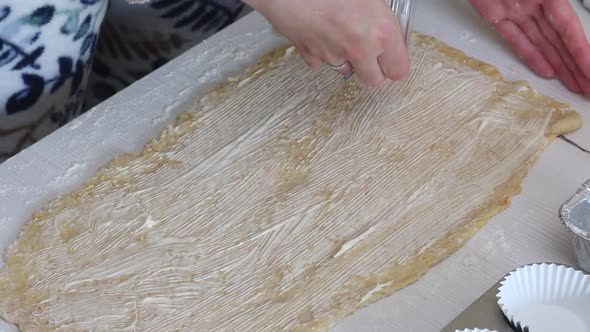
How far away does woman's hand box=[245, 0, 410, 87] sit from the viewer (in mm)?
1000

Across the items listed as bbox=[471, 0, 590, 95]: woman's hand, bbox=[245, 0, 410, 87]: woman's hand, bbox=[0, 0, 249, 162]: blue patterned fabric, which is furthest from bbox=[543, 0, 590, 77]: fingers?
bbox=[0, 0, 249, 162]: blue patterned fabric

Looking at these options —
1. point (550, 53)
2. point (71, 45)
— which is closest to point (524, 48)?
point (550, 53)

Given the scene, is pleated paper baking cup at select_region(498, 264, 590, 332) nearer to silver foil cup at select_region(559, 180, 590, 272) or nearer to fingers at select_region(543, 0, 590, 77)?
silver foil cup at select_region(559, 180, 590, 272)

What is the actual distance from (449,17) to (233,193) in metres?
0.50

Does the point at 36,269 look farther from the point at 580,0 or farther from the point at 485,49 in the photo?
the point at 580,0

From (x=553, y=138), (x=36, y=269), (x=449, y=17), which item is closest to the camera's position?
(x=36, y=269)

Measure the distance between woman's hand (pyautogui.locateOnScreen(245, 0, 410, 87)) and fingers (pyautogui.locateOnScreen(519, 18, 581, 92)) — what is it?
0.27m

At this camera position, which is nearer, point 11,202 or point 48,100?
point 11,202

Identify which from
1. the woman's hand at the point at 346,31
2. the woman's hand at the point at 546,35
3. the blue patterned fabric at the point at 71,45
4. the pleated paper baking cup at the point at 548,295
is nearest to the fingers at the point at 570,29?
the woman's hand at the point at 546,35

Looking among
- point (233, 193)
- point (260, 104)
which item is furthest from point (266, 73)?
point (233, 193)

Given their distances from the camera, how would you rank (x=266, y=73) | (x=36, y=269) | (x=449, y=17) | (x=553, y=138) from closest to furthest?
(x=36, y=269)
(x=553, y=138)
(x=266, y=73)
(x=449, y=17)

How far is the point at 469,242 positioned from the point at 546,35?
0.41m

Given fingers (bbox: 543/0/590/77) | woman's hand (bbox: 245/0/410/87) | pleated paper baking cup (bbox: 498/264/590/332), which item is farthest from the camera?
fingers (bbox: 543/0/590/77)

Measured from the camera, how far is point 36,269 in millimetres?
973
